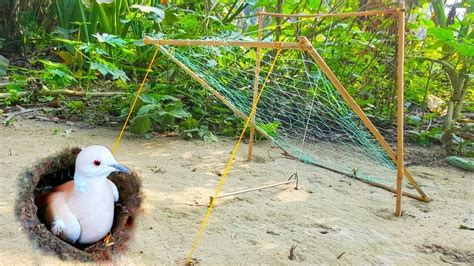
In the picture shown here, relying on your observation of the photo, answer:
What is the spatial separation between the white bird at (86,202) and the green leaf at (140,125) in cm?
226

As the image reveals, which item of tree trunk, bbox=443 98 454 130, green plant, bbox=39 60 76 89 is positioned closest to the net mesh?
tree trunk, bbox=443 98 454 130

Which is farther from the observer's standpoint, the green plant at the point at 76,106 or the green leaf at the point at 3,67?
the green leaf at the point at 3,67

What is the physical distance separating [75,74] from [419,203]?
263cm

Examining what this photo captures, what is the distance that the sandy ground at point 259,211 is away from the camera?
1700 millimetres

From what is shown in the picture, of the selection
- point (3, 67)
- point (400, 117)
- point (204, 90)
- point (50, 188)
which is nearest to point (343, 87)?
point (400, 117)

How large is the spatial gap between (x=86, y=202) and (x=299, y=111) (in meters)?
2.67

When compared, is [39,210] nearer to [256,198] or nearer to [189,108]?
[256,198]

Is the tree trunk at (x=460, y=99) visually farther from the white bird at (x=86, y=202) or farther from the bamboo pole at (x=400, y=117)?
the white bird at (x=86, y=202)

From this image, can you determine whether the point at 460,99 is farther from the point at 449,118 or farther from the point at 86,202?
the point at 86,202

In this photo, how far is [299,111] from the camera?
3.37 meters

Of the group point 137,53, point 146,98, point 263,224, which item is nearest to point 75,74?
point 137,53

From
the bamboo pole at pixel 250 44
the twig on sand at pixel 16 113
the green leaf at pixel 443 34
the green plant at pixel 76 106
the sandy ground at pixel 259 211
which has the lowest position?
the sandy ground at pixel 259 211

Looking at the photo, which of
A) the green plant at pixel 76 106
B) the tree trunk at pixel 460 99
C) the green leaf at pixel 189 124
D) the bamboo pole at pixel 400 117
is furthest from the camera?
the tree trunk at pixel 460 99

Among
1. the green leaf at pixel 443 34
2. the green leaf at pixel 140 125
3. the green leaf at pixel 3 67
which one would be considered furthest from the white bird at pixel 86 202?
the green leaf at pixel 3 67
